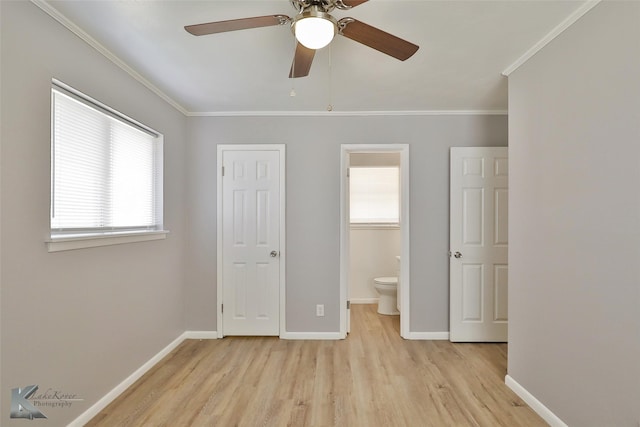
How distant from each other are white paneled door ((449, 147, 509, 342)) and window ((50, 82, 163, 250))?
9.84ft

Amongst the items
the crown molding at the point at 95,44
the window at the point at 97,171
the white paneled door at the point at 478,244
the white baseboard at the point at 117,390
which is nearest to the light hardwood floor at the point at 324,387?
the white baseboard at the point at 117,390

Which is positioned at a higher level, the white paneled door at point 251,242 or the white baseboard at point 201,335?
the white paneled door at point 251,242

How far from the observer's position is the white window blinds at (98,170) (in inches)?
77.8

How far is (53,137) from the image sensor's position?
6.24 ft

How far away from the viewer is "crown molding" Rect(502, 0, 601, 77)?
1815 mm

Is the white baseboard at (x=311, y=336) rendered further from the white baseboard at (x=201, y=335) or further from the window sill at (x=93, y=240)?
the window sill at (x=93, y=240)

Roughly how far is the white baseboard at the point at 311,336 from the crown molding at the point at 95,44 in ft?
8.76

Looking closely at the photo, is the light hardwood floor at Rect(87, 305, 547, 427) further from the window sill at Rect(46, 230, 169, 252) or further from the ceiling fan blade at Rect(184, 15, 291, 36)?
the ceiling fan blade at Rect(184, 15, 291, 36)

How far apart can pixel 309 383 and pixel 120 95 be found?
2633 mm

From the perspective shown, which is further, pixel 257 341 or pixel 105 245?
pixel 257 341

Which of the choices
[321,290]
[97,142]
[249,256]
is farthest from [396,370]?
[97,142]

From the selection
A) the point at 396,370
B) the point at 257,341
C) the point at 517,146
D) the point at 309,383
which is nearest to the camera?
the point at 517,146

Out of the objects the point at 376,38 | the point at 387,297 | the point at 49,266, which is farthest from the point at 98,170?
the point at 387,297

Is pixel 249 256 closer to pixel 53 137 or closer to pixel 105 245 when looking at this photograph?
pixel 105 245
